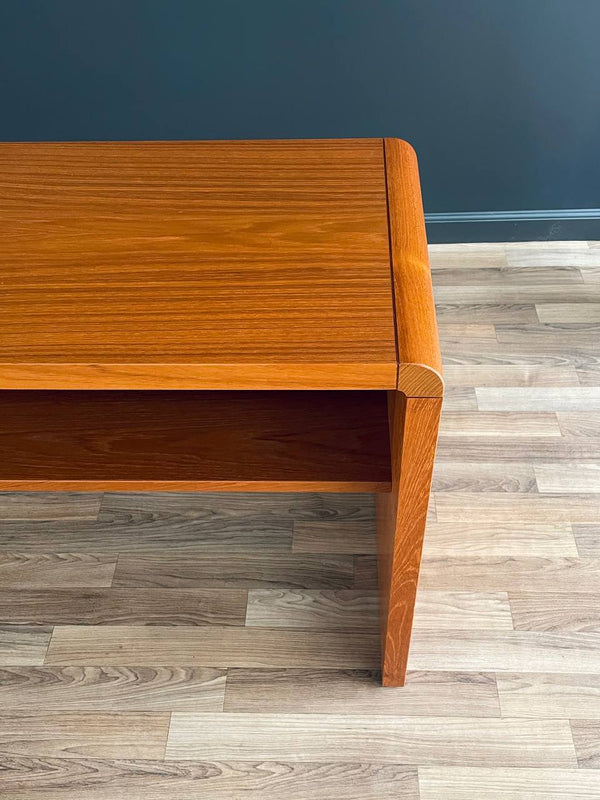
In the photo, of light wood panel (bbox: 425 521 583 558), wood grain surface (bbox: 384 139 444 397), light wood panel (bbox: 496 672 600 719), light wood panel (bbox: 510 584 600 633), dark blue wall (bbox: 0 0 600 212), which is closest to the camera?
wood grain surface (bbox: 384 139 444 397)

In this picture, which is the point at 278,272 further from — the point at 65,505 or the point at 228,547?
the point at 65,505

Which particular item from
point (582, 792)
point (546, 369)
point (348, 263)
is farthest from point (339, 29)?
point (582, 792)

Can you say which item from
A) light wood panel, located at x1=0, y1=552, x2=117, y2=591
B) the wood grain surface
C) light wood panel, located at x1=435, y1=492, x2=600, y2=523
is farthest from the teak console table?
light wood panel, located at x1=0, y1=552, x2=117, y2=591

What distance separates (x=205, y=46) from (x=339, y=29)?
0.97 ft

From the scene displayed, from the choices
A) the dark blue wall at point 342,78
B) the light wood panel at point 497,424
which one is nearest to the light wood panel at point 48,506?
the light wood panel at point 497,424

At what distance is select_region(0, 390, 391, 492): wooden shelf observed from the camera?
3.29 ft

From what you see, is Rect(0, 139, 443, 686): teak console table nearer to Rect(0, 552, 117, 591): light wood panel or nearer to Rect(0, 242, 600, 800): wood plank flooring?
Rect(0, 242, 600, 800): wood plank flooring

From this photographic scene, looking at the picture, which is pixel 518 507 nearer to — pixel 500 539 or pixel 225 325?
pixel 500 539

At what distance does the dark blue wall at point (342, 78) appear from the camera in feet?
5.65

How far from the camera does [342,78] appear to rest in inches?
71.2

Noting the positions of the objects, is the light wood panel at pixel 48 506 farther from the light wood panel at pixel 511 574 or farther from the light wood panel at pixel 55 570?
the light wood panel at pixel 511 574

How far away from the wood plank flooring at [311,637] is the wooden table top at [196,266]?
0.55 metres

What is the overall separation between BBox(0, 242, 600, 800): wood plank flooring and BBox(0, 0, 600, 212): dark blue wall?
25.8 inches

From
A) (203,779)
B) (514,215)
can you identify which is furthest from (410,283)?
(514,215)
